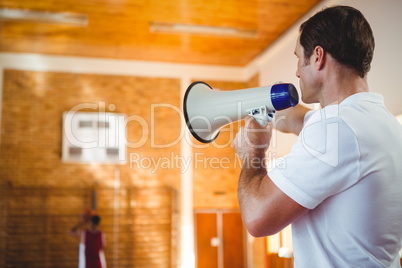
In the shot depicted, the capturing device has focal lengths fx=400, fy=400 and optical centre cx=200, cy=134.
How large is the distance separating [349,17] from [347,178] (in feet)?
1.45

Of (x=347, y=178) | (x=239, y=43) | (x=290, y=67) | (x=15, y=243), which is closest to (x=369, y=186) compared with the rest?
(x=347, y=178)

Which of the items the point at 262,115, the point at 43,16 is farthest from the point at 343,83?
the point at 43,16

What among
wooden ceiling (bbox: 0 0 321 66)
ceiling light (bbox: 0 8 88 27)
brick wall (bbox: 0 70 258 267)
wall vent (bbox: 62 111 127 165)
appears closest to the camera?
wooden ceiling (bbox: 0 0 321 66)

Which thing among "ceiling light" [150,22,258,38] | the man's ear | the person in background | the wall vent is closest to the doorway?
the wall vent

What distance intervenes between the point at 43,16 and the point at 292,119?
195 inches

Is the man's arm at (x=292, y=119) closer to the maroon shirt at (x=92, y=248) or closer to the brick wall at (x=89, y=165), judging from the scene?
the maroon shirt at (x=92, y=248)

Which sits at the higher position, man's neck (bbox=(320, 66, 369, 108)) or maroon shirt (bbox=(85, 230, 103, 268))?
man's neck (bbox=(320, 66, 369, 108))

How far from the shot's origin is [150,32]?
20.4ft

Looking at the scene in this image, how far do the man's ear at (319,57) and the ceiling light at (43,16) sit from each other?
5.14 metres

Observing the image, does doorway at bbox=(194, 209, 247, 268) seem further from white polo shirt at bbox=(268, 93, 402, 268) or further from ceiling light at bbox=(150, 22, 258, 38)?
white polo shirt at bbox=(268, 93, 402, 268)

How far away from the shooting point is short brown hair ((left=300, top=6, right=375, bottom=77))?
1.08 metres

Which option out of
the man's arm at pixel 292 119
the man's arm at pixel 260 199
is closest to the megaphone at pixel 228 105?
the man's arm at pixel 260 199

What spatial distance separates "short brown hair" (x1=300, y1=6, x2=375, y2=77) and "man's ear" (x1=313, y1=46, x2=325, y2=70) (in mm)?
11

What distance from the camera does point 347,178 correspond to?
3.17ft
